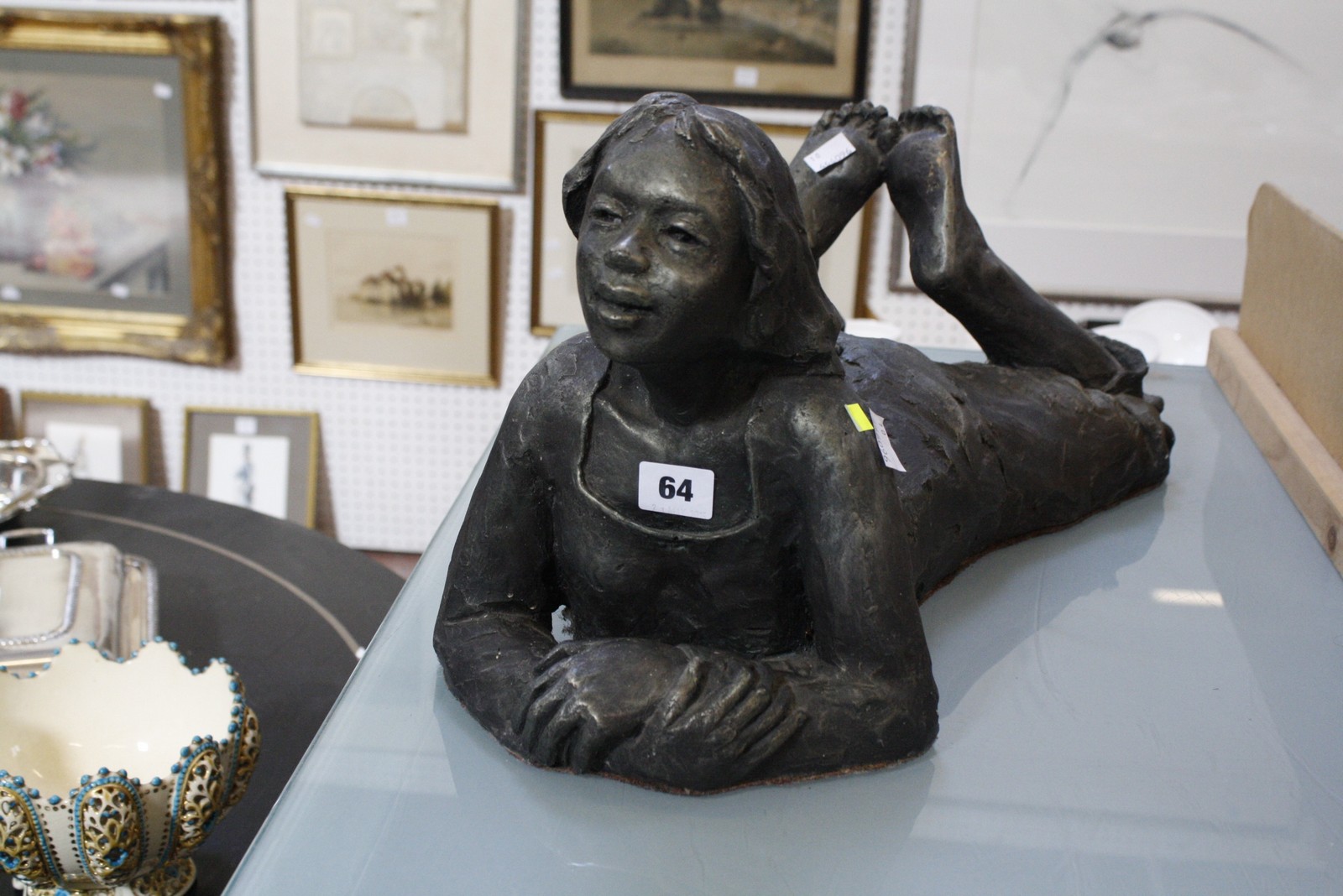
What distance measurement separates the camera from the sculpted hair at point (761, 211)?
131cm

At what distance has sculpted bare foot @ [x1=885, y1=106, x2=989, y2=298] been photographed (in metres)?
2.06

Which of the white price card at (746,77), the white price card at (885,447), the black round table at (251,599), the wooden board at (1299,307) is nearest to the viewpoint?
the white price card at (885,447)

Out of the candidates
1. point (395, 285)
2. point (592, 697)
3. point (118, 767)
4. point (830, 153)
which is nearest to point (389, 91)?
point (395, 285)

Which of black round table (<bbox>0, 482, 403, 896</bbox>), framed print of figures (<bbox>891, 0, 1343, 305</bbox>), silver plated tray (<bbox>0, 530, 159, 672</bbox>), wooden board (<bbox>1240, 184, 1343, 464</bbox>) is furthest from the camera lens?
framed print of figures (<bbox>891, 0, 1343, 305</bbox>)

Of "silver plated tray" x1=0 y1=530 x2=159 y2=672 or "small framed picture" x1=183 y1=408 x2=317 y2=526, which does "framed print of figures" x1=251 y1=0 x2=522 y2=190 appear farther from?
"silver plated tray" x1=0 y1=530 x2=159 y2=672

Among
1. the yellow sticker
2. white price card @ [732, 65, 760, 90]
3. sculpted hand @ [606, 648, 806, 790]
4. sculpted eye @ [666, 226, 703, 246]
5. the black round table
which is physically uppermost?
white price card @ [732, 65, 760, 90]

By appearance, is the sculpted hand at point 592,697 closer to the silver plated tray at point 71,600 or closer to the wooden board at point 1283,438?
the silver plated tray at point 71,600

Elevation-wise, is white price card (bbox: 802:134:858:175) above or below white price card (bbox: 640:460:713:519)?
above

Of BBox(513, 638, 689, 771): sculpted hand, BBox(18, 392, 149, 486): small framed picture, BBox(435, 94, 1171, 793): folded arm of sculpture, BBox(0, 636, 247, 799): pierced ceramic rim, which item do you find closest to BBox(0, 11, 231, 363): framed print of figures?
BBox(18, 392, 149, 486): small framed picture

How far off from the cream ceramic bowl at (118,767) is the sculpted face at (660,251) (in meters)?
0.72

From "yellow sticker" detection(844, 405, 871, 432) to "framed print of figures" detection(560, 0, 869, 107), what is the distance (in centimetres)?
228

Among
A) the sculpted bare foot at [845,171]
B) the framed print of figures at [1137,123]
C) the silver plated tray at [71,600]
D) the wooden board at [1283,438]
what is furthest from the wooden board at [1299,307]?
the silver plated tray at [71,600]

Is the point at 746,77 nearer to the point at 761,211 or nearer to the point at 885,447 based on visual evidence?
the point at 885,447

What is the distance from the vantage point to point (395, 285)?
153 inches
